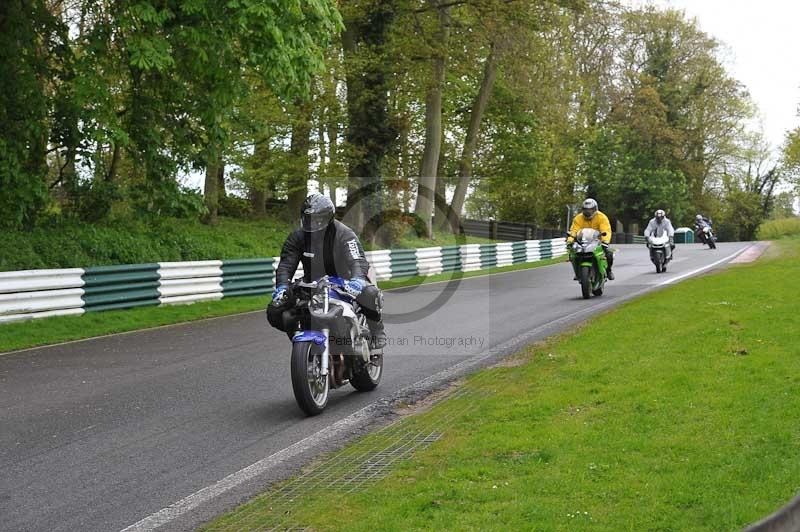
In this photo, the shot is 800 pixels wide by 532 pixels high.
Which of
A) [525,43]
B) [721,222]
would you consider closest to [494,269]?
[525,43]

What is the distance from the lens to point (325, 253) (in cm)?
860

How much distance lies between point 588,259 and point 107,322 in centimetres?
949

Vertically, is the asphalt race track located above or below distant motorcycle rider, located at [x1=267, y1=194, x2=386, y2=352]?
below

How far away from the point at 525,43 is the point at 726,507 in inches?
1167

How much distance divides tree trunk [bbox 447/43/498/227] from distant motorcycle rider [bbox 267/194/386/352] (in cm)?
3123

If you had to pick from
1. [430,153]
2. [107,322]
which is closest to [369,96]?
[430,153]

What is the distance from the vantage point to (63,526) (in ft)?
17.5

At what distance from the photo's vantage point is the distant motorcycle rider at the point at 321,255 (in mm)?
8367

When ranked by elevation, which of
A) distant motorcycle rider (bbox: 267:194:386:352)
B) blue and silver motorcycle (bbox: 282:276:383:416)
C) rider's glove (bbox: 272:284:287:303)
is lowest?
blue and silver motorcycle (bbox: 282:276:383:416)

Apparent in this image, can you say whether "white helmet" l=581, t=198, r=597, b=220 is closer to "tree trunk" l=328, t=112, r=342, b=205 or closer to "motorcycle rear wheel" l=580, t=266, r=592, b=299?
"motorcycle rear wheel" l=580, t=266, r=592, b=299

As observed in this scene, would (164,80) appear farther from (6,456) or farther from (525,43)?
(525,43)

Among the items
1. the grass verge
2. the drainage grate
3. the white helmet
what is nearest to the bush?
the grass verge

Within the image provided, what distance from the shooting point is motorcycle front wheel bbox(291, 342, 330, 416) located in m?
7.85

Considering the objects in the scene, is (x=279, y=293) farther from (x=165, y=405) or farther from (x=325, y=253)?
(x=165, y=405)
